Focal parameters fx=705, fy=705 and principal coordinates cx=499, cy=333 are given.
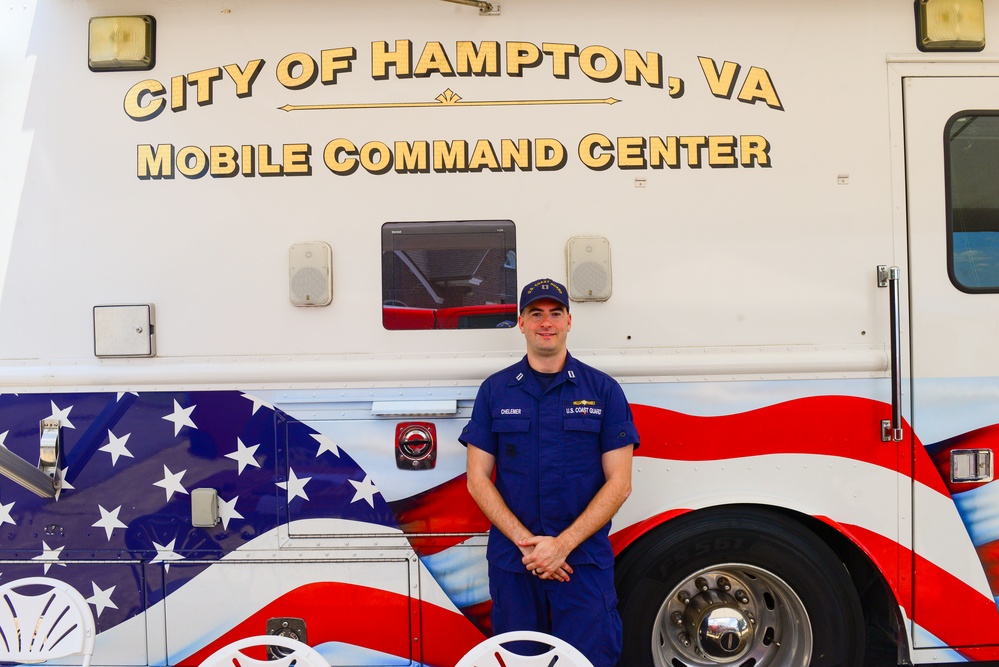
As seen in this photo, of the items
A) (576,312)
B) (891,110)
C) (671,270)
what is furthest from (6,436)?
(891,110)

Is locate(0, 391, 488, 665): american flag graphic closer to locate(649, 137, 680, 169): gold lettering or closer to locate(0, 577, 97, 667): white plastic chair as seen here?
locate(0, 577, 97, 667): white plastic chair

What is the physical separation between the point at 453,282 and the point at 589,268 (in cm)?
51

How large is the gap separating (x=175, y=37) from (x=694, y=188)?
2.05 m

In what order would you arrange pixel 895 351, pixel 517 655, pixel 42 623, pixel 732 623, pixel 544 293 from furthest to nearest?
pixel 732 623, pixel 895 351, pixel 544 293, pixel 42 623, pixel 517 655

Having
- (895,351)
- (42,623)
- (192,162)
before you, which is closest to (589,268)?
(895,351)

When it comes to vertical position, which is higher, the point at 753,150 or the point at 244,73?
the point at 244,73

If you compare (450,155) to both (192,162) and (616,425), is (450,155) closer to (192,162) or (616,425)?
(192,162)

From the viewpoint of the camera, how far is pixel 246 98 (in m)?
2.67

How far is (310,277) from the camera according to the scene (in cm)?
264

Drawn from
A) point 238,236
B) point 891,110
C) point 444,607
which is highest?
point 891,110

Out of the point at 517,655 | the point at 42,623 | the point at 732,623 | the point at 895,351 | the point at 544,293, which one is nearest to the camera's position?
the point at 517,655

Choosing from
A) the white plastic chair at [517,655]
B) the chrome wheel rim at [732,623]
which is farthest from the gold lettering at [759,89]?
the white plastic chair at [517,655]

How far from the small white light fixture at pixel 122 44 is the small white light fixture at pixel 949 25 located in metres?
2.93

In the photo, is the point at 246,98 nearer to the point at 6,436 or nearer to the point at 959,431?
the point at 6,436
